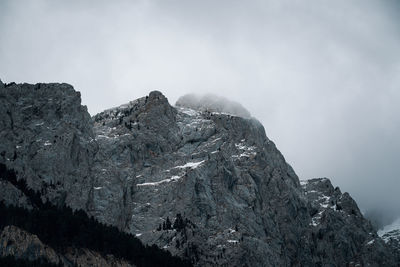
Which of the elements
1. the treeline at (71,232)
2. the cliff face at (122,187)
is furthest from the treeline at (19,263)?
the cliff face at (122,187)

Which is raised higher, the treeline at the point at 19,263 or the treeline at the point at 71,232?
the treeline at the point at 71,232

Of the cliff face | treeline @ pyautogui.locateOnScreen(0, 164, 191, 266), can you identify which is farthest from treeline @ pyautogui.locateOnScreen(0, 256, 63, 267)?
the cliff face

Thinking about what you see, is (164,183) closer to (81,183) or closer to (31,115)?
(81,183)

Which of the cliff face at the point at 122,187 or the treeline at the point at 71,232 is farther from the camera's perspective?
the cliff face at the point at 122,187

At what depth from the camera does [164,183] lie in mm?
192375

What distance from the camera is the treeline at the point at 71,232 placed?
11888 cm

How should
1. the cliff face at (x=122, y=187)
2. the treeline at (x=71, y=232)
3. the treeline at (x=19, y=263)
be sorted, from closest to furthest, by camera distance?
1. the treeline at (x=19, y=263)
2. the treeline at (x=71, y=232)
3. the cliff face at (x=122, y=187)

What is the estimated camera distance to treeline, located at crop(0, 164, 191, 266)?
11888cm

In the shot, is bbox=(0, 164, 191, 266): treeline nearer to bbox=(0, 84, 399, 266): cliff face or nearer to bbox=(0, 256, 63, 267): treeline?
bbox=(0, 256, 63, 267): treeline

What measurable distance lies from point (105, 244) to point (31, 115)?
6583cm

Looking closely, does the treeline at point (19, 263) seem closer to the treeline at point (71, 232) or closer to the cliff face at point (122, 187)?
the treeline at point (71, 232)

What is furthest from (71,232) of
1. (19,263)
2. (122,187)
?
(122,187)

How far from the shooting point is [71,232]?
125 metres

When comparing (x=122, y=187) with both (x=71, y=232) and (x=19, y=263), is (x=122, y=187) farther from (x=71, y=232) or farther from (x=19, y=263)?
(x=19, y=263)
